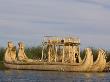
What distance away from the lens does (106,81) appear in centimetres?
8369

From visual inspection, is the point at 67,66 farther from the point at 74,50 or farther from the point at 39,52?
the point at 39,52

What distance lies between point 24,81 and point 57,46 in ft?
173

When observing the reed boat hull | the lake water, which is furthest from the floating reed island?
the lake water

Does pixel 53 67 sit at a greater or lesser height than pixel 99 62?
lesser

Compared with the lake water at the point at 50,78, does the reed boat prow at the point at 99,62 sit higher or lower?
higher

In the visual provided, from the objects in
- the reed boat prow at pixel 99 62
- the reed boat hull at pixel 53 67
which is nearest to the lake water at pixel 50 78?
the reed boat hull at pixel 53 67

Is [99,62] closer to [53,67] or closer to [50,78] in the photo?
[53,67]

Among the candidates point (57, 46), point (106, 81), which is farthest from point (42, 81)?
point (57, 46)

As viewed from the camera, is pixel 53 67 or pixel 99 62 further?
pixel 99 62

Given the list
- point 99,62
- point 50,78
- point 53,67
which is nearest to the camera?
point 50,78

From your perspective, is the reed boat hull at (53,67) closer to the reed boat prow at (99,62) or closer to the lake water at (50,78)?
the reed boat prow at (99,62)

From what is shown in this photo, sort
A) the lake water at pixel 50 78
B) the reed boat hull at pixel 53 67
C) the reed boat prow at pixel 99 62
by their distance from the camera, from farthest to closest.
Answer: the reed boat prow at pixel 99 62, the reed boat hull at pixel 53 67, the lake water at pixel 50 78

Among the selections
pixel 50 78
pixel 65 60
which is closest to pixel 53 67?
pixel 65 60

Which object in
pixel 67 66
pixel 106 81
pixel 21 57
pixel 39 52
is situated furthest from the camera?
pixel 39 52
